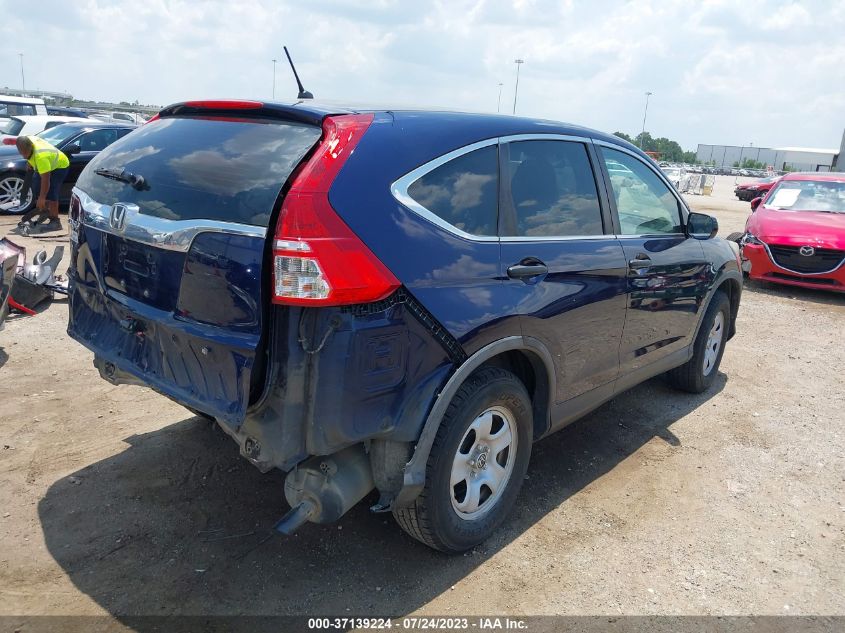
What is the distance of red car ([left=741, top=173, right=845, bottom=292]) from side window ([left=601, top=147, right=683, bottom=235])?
5.06 m

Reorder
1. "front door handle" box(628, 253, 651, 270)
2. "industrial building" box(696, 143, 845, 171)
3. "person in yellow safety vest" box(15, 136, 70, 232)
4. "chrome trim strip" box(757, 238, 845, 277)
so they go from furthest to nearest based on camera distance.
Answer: "industrial building" box(696, 143, 845, 171), "person in yellow safety vest" box(15, 136, 70, 232), "chrome trim strip" box(757, 238, 845, 277), "front door handle" box(628, 253, 651, 270)

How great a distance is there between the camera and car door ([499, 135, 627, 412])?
3.05 m

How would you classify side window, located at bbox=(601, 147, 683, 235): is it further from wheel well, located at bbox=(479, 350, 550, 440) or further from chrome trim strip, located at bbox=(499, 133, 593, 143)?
wheel well, located at bbox=(479, 350, 550, 440)

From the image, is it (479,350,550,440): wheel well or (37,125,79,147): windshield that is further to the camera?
(37,125,79,147): windshield

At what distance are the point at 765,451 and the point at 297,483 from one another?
11.0ft

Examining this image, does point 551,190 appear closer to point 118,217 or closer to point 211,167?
point 211,167

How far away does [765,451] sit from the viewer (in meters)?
4.43

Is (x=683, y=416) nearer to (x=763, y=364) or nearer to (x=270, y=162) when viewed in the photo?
(x=763, y=364)

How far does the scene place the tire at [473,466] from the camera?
2777mm

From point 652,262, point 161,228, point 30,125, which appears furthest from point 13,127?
point 652,262

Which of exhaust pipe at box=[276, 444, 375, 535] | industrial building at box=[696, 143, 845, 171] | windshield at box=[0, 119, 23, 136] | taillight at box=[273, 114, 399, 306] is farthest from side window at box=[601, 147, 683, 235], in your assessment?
industrial building at box=[696, 143, 845, 171]

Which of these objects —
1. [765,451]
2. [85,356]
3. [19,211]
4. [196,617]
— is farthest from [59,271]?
[765,451]

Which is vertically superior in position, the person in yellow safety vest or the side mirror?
the side mirror

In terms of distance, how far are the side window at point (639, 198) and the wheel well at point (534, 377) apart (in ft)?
3.54
